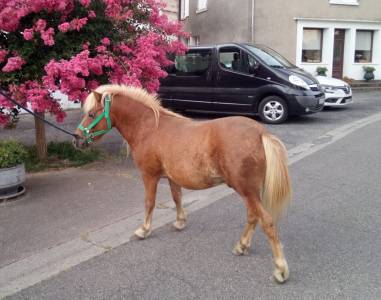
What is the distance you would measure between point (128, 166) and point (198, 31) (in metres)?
19.4

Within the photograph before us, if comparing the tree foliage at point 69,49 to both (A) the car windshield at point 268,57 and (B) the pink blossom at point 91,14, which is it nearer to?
(B) the pink blossom at point 91,14

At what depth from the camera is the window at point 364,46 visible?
22891mm

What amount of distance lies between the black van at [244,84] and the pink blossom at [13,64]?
6701 millimetres

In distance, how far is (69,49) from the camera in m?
5.87

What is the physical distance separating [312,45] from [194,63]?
1232 cm

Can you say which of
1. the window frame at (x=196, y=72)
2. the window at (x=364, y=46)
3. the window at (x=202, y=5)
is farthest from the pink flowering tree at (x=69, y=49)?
the window at (x=364, y=46)

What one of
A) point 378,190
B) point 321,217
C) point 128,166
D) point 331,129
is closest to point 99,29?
point 128,166

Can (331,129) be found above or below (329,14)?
below

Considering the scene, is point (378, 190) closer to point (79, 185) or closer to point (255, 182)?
point (255, 182)

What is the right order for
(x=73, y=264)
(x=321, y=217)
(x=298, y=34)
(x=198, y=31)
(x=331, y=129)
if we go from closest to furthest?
(x=73, y=264), (x=321, y=217), (x=331, y=129), (x=298, y=34), (x=198, y=31)

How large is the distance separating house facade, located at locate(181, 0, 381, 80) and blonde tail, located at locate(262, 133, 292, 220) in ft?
57.1

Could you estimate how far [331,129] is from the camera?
10359 millimetres

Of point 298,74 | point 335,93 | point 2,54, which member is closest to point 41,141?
point 2,54

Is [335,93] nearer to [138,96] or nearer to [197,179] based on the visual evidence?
[138,96]
